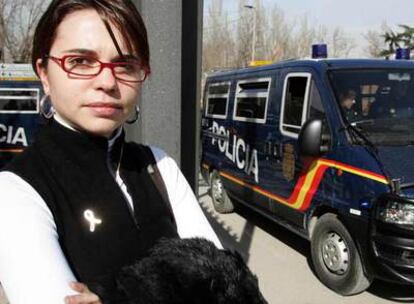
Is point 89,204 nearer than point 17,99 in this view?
Yes

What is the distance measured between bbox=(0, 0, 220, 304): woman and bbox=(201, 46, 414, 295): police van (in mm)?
3165

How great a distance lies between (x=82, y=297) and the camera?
102 cm

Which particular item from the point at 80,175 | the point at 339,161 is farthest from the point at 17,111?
the point at 80,175

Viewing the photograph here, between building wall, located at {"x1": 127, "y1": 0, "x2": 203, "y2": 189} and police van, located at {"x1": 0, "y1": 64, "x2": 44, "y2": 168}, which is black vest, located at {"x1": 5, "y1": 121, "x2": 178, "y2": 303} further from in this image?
police van, located at {"x1": 0, "y1": 64, "x2": 44, "y2": 168}

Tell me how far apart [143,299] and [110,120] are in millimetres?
482

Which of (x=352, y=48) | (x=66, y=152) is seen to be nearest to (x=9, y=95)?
(x=66, y=152)

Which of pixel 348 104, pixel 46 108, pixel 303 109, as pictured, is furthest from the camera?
pixel 303 109

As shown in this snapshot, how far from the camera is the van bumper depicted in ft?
13.1

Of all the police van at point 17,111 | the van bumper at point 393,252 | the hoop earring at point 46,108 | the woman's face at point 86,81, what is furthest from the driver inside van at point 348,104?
the police van at point 17,111

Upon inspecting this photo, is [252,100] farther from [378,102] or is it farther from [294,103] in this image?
[378,102]

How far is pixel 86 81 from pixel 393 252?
3545mm

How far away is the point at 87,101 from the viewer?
1226mm

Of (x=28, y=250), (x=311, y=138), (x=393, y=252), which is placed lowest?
(x=393, y=252)

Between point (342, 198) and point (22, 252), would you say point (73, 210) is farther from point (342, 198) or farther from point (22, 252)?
point (342, 198)
